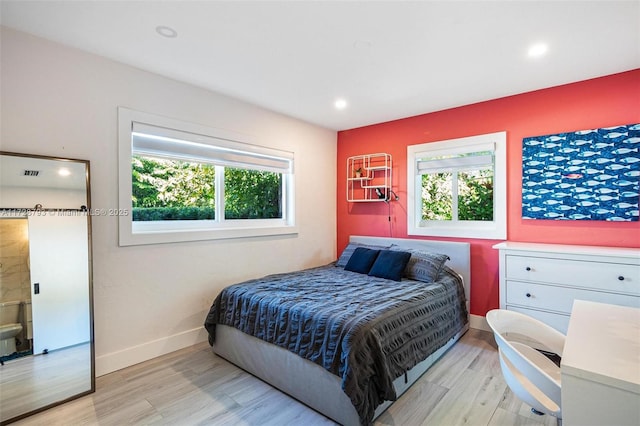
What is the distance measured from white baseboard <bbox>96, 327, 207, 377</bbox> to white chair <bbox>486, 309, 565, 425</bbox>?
8.37 feet

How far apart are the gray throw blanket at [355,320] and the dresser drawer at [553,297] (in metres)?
0.51

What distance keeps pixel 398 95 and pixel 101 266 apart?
308cm

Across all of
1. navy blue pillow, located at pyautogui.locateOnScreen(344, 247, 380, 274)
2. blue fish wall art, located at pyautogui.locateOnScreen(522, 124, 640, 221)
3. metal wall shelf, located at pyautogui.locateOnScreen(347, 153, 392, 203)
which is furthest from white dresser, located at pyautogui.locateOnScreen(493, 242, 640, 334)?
metal wall shelf, located at pyautogui.locateOnScreen(347, 153, 392, 203)

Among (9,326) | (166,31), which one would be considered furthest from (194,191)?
(9,326)

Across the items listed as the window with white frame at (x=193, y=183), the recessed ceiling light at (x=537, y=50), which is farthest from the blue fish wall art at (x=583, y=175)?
the window with white frame at (x=193, y=183)

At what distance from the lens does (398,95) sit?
3094 millimetres

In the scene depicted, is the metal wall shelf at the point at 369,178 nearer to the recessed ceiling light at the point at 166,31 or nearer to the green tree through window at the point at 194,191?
the green tree through window at the point at 194,191

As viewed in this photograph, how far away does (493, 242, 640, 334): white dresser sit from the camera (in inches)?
85.5

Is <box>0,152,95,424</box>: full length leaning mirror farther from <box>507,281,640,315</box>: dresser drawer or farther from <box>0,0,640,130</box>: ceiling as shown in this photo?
<box>507,281,640,315</box>: dresser drawer

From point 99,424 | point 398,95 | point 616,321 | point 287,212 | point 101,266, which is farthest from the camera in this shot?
point 287,212

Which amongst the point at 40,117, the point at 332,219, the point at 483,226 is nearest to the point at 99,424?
the point at 40,117

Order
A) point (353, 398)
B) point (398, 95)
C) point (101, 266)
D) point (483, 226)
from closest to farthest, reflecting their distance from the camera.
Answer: point (353, 398)
point (101, 266)
point (398, 95)
point (483, 226)

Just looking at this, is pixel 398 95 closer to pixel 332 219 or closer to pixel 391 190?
pixel 391 190

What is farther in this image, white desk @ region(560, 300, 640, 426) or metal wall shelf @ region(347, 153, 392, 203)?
metal wall shelf @ region(347, 153, 392, 203)
